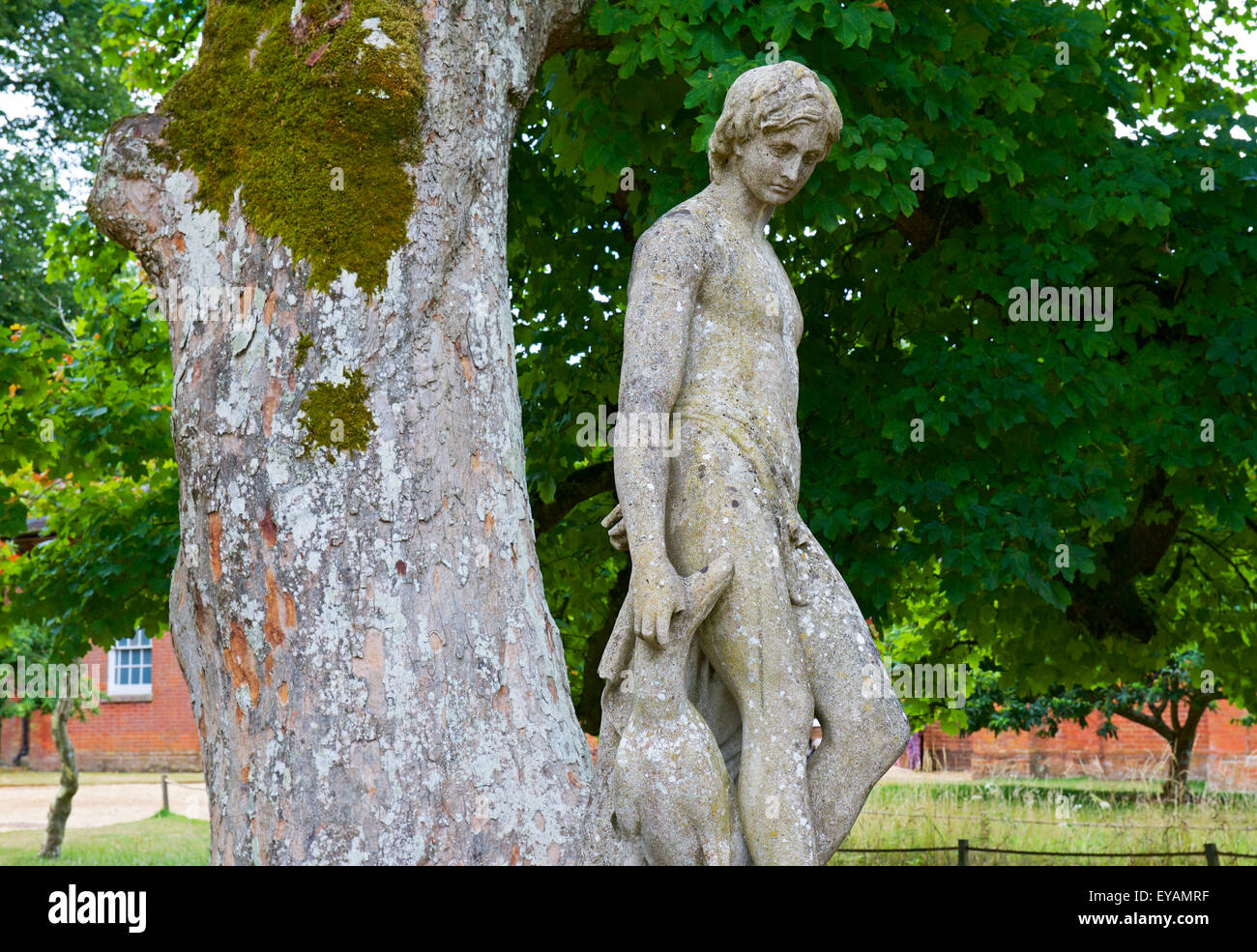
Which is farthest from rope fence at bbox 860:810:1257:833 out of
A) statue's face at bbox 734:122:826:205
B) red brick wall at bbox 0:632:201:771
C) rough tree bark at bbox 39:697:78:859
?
red brick wall at bbox 0:632:201:771

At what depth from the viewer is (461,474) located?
475cm

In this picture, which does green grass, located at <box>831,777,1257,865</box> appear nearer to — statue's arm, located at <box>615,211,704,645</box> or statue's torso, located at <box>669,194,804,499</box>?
statue's torso, located at <box>669,194,804,499</box>

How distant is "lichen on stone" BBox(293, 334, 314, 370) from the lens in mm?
4645

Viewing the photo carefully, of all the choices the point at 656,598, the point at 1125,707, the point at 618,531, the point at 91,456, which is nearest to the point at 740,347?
the point at 618,531

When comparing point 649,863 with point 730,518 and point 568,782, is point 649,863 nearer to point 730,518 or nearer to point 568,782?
point 730,518

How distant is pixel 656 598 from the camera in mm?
3227

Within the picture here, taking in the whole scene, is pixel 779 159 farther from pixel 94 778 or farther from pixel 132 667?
pixel 132 667

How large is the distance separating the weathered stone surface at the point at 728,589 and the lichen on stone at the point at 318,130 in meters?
1.64

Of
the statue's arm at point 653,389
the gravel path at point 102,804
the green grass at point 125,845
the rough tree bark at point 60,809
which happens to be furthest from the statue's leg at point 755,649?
the gravel path at point 102,804

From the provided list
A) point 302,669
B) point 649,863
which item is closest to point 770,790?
point 649,863

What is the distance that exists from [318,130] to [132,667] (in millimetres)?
24983

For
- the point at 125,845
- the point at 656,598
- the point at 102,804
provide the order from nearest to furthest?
the point at 656,598
the point at 125,845
the point at 102,804

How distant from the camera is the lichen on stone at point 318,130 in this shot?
15.7 feet

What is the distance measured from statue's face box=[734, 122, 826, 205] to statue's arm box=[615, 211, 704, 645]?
234 millimetres
